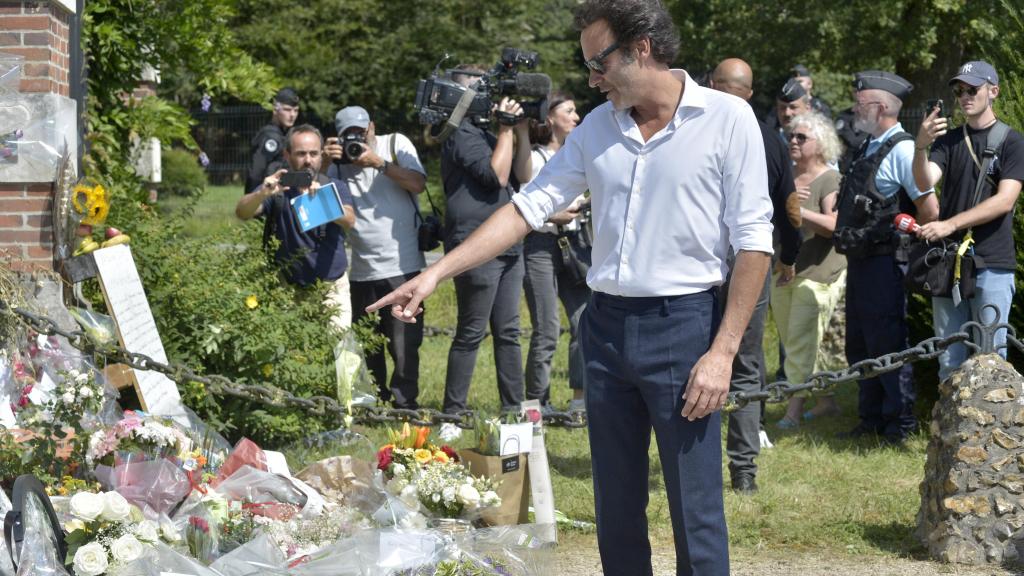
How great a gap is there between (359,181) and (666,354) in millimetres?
4240

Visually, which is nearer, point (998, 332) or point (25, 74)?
point (998, 332)

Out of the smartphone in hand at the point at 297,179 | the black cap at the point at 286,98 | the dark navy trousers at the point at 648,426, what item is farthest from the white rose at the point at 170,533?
the black cap at the point at 286,98

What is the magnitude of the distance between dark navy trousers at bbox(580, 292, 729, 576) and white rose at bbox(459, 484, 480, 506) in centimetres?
116

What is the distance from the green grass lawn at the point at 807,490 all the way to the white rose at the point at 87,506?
2.08m

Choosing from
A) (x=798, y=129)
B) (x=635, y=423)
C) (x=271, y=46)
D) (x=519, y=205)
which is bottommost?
(x=635, y=423)

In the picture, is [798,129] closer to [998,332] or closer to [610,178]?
[998,332]

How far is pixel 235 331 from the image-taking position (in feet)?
20.5

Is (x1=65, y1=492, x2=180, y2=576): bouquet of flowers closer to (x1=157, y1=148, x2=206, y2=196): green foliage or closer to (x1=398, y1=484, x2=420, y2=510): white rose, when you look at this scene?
(x1=398, y1=484, x2=420, y2=510): white rose

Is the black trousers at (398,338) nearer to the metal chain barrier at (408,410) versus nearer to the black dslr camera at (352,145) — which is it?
the black dslr camera at (352,145)

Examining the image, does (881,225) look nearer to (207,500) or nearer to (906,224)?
(906,224)

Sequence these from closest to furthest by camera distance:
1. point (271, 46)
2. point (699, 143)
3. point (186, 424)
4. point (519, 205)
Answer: point (699, 143) < point (519, 205) < point (186, 424) < point (271, 46)


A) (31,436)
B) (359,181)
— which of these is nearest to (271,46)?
(359,181)

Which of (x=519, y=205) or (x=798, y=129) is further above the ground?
(x=798, y=129)

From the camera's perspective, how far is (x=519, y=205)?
358 centimetres
